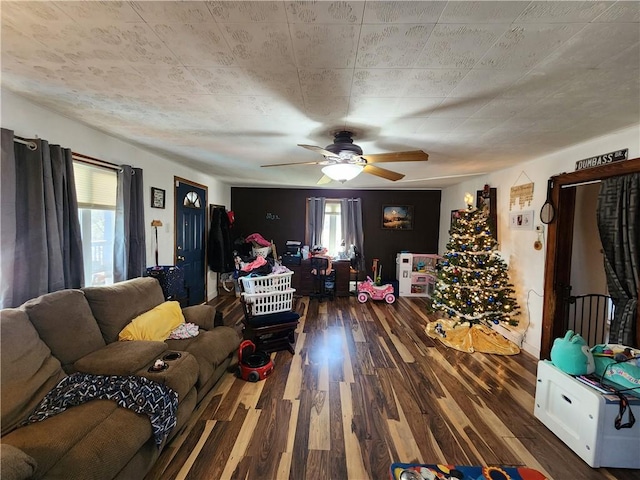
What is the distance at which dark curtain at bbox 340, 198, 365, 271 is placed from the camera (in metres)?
6.24

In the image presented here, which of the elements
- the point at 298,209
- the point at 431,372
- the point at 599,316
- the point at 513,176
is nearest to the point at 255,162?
the point at 298,209

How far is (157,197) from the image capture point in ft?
11.7

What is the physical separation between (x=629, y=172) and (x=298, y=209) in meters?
Answer: 5.11

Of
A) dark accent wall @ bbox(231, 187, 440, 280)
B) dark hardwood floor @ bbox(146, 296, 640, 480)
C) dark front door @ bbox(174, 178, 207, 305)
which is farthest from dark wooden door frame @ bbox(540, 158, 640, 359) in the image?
dark front door @ bbox(174, 178, 207, 305)

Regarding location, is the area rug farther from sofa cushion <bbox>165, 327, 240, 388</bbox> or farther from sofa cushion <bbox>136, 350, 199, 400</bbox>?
sofa cushion <bbox>165, 327, 240, 388</bbox>

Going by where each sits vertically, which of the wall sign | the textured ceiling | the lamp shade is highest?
→ the textured ceiling

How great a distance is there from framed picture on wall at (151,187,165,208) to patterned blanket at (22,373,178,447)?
7.67 feet

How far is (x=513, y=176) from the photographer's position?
12.2 feet

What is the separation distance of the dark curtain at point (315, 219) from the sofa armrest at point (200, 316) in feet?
11.9

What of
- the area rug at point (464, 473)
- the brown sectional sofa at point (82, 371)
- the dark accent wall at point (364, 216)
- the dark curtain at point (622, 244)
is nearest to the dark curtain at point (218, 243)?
the dark accent wall at point (364, 216)

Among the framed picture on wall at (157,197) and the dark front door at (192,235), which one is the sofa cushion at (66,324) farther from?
the dark front door at (192,235)

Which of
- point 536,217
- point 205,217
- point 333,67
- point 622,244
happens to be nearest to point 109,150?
point 205,217

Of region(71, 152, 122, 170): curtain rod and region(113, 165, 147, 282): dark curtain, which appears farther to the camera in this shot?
region(113, 165, 147, 282): dark curtain

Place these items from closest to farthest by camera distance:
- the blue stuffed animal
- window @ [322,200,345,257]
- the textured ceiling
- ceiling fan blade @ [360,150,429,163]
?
the textured ceiling
the blue stuffed animal
ceiling fan blade @ [360,150,429,163]
window @ [322,200,345,257]
